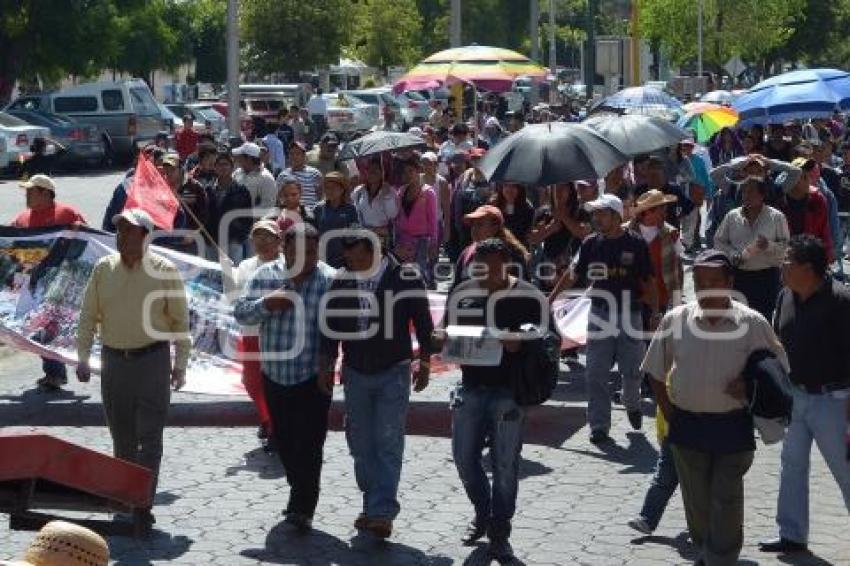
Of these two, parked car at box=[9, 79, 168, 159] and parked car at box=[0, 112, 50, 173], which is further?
parked car at box=[9, 79, 168, 159]

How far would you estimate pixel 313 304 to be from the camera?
938cm

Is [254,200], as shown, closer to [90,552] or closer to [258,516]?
[258,516]

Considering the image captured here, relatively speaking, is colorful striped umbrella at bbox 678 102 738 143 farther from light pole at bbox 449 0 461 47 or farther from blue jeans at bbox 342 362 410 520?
blue jeans at bbox 342 362 410 520

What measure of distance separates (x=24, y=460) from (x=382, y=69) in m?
71.9

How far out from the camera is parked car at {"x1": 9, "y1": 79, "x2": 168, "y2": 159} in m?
42.6

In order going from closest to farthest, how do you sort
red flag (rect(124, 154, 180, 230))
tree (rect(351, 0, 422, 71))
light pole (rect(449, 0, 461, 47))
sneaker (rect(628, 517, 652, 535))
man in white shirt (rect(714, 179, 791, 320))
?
sneaker (rect(628, 517, 652, 535)) < man in white shirt (rect(714, 179, 791, 320)) < red flag (rect(124, 154, 180, 230)) < light pole (rect(449, 0, 461, 47)) < tree (rect(351, 0, 422, 71))

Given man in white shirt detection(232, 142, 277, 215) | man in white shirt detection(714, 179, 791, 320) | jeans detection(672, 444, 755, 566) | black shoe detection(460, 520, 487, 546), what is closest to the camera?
jeans detection(672, 444, 755, 566)

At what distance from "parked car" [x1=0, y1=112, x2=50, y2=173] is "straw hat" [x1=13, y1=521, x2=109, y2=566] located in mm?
33940

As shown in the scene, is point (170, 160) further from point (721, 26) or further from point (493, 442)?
point (721, 26)

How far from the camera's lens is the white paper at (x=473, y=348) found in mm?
8703

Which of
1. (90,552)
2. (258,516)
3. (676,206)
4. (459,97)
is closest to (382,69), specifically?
(459,97)

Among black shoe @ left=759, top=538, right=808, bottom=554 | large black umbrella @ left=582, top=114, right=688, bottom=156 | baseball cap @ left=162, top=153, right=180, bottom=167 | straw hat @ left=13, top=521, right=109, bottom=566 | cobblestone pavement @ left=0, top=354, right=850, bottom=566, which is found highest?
large black umbrella @ left=582, top=114, right=688, bottom=156

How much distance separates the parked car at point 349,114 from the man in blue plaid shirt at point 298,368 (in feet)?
120

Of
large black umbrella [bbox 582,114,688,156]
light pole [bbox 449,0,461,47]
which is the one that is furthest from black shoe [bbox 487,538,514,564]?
light pole [bbox 449,0,461,47]
